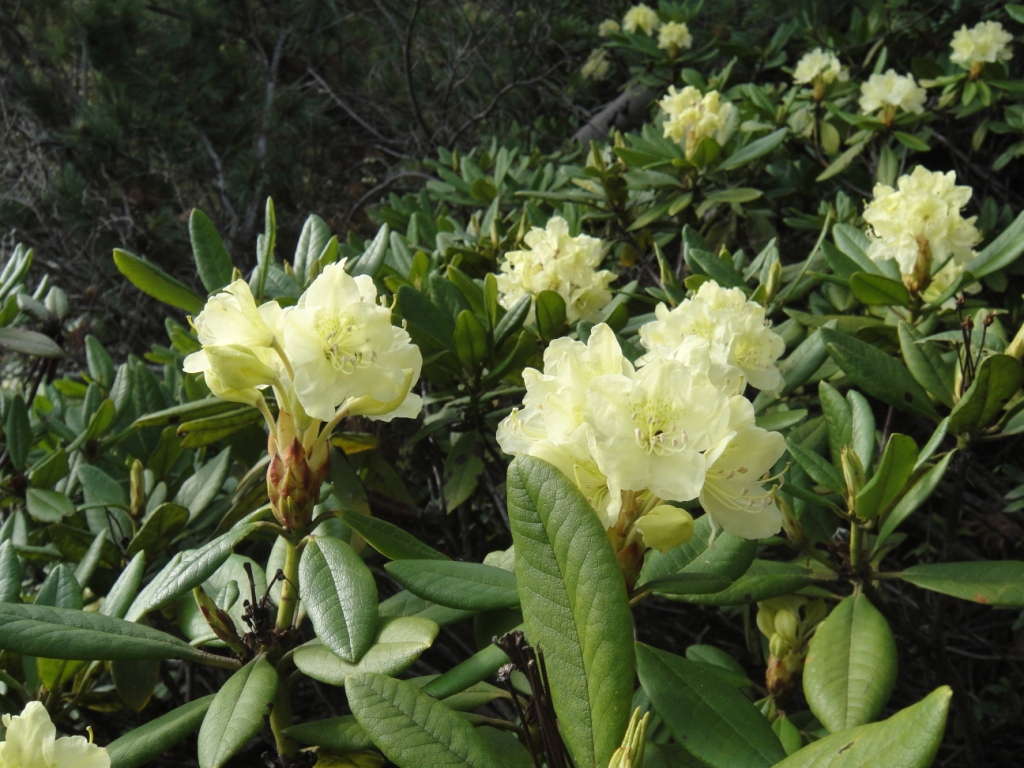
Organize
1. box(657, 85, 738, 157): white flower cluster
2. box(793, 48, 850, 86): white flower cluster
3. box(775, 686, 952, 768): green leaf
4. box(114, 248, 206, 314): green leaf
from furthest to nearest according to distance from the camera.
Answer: box(793, 48, 850, 86): white flower cluster
box(657, 85, 738, 157): white flower cluster
box(114, 248, 206, 314): green leaf
box(775, 686, 952, 768): green leaf

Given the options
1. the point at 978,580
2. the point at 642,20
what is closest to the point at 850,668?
the point at 978,580

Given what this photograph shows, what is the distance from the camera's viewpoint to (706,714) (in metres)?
0.82

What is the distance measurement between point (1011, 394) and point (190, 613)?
3.61 ft

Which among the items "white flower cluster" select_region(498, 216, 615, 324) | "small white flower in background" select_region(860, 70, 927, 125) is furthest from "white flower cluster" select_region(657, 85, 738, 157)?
"white flower cluster" select_region(498, 216, 615, 324)

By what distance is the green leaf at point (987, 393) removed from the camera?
1106mm

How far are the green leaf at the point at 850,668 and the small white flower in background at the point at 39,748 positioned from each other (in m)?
0.73

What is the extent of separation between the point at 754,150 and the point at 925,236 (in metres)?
0.61

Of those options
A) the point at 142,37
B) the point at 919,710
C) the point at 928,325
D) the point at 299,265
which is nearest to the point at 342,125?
the point at 142,37

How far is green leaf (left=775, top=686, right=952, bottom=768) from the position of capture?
0.54 metres

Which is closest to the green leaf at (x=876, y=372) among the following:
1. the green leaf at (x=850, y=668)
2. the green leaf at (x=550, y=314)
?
the green leaf at (x=850, y=668)

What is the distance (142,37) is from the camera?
4867mm

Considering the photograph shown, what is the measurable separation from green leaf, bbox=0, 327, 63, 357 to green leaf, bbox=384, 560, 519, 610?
1.08m

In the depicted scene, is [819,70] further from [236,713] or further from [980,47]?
[236,713]

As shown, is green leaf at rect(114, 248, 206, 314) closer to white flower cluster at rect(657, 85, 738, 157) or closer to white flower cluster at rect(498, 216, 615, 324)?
white flower cluster at rect(498, 216, 615, 324)
